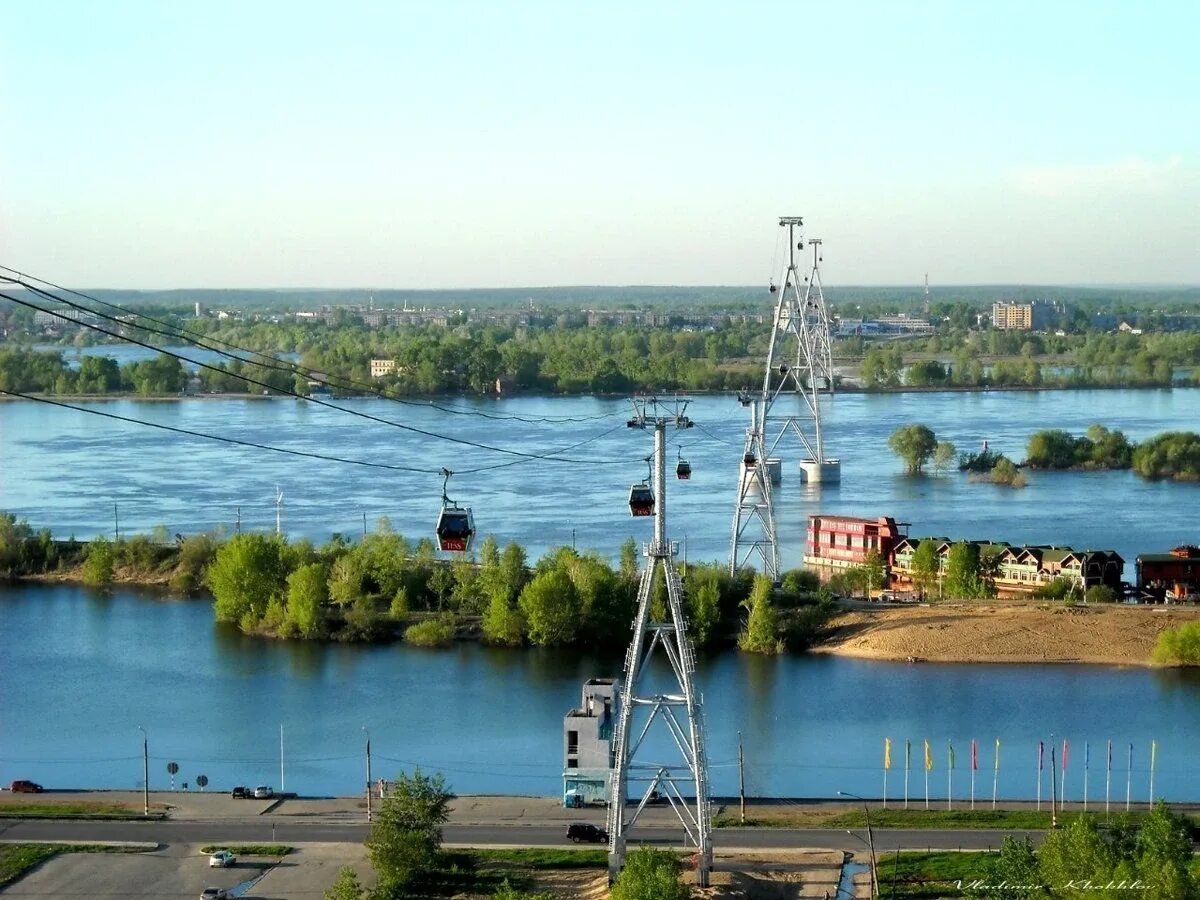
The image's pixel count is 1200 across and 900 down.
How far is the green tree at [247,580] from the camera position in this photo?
13812mm

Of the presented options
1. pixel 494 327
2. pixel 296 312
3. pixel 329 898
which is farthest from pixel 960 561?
pixel 296 312

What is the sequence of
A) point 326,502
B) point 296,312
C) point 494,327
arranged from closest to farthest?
point 326,502, point 494,327, point 296,312

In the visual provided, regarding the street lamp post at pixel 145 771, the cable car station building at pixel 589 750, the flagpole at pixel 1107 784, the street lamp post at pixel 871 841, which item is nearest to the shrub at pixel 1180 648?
the flagpole at pixel 1107 784

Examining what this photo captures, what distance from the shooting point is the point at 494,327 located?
60.6 metres

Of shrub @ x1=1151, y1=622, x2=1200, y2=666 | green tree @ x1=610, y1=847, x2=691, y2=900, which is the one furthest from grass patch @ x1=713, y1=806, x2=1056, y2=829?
shrub @ x1=1151, y1=622, x2=1200, y2=666

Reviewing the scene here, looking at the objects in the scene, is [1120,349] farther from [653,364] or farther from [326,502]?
[326,502]

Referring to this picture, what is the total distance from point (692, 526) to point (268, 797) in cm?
914

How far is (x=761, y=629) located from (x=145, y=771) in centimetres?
475

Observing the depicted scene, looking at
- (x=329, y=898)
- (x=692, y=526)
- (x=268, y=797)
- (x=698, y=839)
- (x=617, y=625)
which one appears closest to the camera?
(x=329, y=898)

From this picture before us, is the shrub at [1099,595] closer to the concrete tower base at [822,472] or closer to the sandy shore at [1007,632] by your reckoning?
the sandy shore at [1007,632]

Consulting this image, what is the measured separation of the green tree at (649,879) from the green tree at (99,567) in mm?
9443

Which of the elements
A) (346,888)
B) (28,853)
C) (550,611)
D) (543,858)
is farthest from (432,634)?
(346,888)

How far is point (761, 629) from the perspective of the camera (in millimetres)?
12688

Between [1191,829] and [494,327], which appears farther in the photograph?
[494,327]
